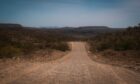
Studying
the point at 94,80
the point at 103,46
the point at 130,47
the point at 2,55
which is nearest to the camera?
the point at 94,80

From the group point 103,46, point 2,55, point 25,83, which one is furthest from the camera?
point 103,46

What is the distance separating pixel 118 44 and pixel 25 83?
28.4m

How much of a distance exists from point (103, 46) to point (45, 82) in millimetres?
31830

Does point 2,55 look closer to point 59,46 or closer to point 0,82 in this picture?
point 0,82

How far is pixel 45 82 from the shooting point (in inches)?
448

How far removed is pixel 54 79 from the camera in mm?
12242

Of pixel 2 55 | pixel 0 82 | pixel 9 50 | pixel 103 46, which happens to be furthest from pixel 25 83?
pixel 103 46

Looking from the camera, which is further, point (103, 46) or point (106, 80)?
point (103, 46)

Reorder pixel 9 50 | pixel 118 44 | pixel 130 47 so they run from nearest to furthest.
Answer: pixel 9 50 → pixel 130 47 → pixel 118 44

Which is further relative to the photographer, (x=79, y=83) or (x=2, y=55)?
(x=2, y=55)

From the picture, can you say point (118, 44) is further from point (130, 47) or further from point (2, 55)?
point (2, 55)

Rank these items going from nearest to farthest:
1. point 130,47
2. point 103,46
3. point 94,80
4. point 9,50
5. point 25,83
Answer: point 25,83, point 94,80, point 9,50, point 130,47, point 103,46

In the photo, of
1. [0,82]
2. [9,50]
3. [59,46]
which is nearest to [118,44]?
[59,46]

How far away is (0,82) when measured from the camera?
36.1 feet
